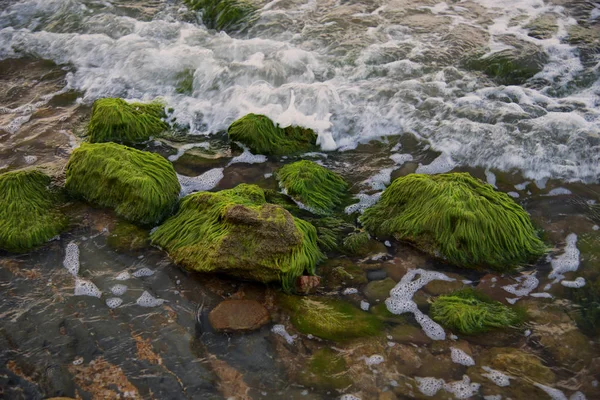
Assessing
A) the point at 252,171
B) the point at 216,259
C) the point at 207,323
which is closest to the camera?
the point at 207,323

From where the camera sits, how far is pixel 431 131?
622 cm

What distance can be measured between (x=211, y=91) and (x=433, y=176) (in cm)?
341

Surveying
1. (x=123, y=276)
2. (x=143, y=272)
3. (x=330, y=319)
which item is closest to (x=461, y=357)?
(x=330, y=319)

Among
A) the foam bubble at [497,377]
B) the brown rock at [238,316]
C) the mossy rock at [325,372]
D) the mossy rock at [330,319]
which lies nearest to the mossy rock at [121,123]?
the brown rock at [238,316]

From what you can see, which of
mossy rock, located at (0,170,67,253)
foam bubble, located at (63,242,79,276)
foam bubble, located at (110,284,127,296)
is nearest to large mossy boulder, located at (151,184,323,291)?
foam bubble, located at (110,284,127,296)

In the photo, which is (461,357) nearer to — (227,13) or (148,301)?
(148,301)

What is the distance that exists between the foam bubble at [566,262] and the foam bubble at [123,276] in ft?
11.7

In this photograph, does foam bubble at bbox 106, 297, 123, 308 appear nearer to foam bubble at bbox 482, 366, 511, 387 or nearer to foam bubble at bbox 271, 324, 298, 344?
foam bubble at bbox 271, 324, 298, 344

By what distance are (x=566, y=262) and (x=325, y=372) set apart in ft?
7.83

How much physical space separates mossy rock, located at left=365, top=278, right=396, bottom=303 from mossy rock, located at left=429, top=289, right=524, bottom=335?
1.24 feet

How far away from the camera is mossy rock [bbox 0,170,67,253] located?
4695 mm

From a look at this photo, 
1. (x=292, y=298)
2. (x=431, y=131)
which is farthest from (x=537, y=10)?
(x=292, y=298)

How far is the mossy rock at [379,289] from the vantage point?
169 inches

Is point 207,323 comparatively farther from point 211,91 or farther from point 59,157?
point 211,91
